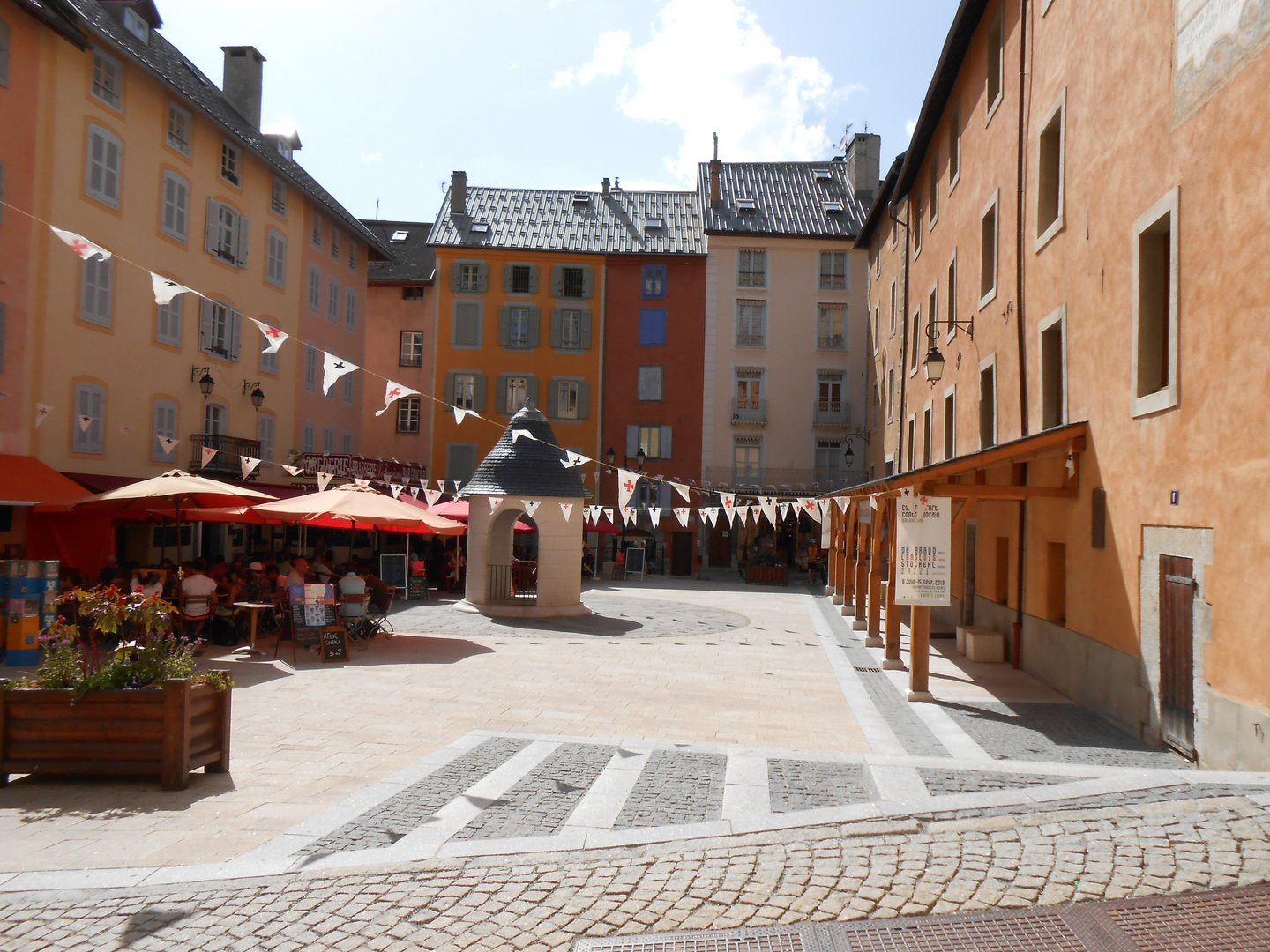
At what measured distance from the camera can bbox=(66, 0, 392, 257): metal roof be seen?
20422 millimetres

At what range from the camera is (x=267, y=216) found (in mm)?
27203

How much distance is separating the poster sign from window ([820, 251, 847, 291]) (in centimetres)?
2778

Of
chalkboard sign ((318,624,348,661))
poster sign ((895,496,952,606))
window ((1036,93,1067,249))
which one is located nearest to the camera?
poster sign ((895,496,952,606))

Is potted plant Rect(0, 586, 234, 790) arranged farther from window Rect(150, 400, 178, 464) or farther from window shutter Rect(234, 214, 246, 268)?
window shutter Rect(234, 214, 246, 268)

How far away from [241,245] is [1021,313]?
2070 centimetres

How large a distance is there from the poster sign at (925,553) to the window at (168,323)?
18706mm

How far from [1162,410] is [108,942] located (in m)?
9.07

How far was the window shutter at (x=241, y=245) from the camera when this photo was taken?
2539cm

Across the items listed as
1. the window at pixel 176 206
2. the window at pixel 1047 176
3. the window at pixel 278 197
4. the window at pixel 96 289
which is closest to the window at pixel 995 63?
the window at pixel 1047 176

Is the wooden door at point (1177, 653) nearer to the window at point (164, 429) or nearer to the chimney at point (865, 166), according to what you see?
the window at point (164, 429)

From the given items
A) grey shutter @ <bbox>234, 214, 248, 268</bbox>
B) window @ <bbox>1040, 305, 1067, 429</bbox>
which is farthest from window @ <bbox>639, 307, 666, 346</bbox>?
window @ <bbox>1040, 305, 1067, 429</bbox>

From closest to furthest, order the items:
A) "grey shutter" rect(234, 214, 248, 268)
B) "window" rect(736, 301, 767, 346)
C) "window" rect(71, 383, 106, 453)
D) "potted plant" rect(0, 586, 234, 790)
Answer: "potted plant" rect(0, 586, 234, 790) → "window" rect(71, 383, 106, 453) → "grey shutter" rect(234, 214, 248, 268) → "window" rect(736, 301, 767, 346)

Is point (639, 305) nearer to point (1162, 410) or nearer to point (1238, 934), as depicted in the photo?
point (1162, 410)

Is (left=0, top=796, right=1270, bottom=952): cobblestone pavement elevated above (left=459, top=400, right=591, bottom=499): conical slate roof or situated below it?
below
